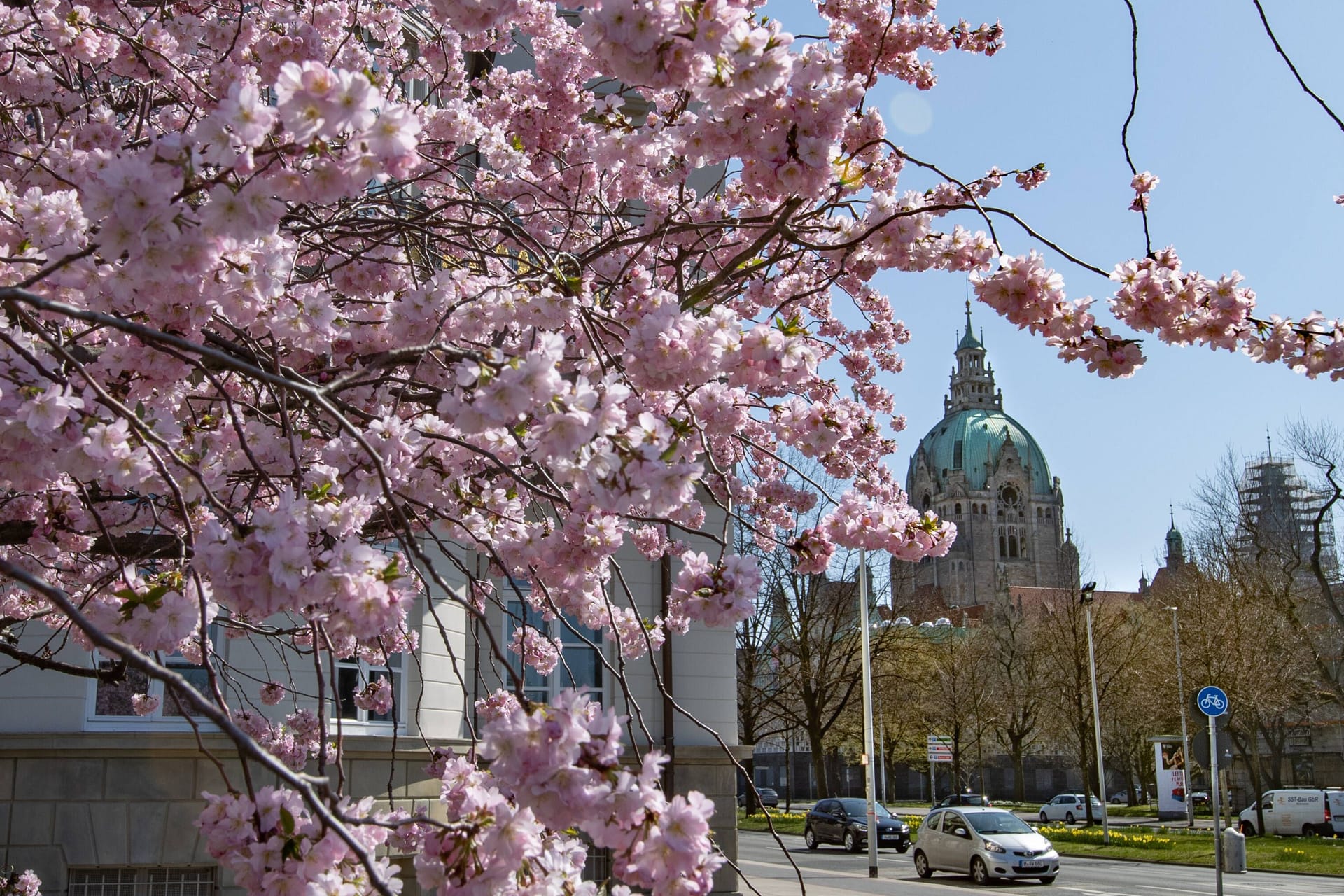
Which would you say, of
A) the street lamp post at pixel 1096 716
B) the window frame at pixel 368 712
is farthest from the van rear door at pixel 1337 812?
the window frame at pixel 368 712

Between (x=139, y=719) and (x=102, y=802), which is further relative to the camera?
(x=139, y=719)

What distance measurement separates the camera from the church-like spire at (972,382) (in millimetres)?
136913

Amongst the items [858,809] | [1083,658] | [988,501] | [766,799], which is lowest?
[766,799]

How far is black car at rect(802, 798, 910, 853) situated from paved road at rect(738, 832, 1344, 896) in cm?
293

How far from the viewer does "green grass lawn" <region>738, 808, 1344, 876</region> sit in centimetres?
2317

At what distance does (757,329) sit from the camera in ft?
12.4

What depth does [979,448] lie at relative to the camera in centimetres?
12938

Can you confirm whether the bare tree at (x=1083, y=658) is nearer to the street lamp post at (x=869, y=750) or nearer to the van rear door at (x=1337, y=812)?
the van rear door at (x=1337, y=812)

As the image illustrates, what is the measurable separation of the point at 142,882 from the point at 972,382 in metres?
135

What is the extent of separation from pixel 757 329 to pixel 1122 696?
40.7m

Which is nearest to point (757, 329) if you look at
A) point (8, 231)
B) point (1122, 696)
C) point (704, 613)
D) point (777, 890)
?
point (704, 613)

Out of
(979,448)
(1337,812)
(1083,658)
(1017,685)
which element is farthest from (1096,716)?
(979,448)

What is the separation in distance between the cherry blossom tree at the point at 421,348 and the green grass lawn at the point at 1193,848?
1913cm

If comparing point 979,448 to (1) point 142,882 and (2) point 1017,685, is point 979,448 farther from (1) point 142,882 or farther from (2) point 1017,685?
(1) point 142,882
